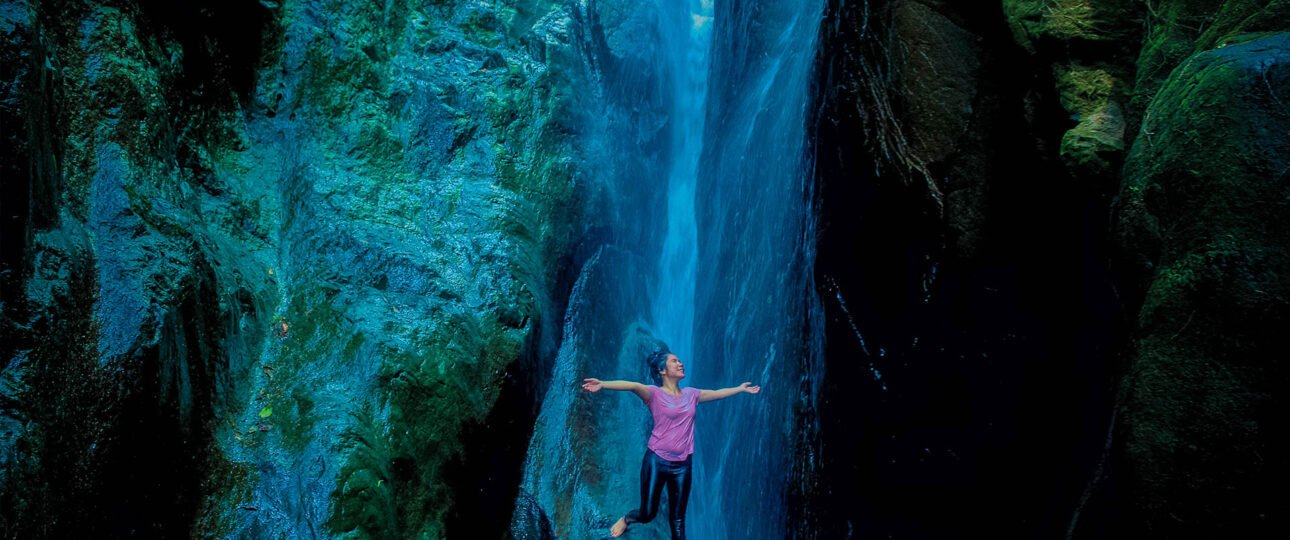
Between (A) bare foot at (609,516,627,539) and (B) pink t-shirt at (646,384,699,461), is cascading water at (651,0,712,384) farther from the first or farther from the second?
(B) pink t-shirt at (646,384,699,461)

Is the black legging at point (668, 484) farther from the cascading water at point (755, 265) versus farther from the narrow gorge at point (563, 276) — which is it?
the cascading water at point (755, 265)

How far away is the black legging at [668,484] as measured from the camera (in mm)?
5855

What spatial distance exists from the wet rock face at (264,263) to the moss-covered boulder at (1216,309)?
4.48 metres

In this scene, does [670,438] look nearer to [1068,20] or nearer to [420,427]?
[420,427]

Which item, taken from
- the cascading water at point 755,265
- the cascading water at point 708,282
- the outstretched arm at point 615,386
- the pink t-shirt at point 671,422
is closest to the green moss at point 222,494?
the outstretched arm at point 615,386

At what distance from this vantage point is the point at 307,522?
4.36m

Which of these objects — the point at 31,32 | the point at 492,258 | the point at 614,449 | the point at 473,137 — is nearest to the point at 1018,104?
the point at 492,258

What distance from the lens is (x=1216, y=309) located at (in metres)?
2.77

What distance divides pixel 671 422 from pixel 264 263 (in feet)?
12.1

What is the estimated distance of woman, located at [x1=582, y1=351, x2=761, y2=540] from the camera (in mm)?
5781

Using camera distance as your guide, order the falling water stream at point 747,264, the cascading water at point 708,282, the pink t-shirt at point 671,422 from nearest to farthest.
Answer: the pink t-shirt at point 671,422
the cascading water at point 708,282
the falling water stream at point 747,264

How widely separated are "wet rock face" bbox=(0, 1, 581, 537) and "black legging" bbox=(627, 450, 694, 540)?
1.29 metres

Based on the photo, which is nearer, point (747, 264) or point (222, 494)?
point (222, 494)

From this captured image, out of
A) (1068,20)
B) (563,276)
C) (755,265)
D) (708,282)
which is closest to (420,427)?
(563,276)
